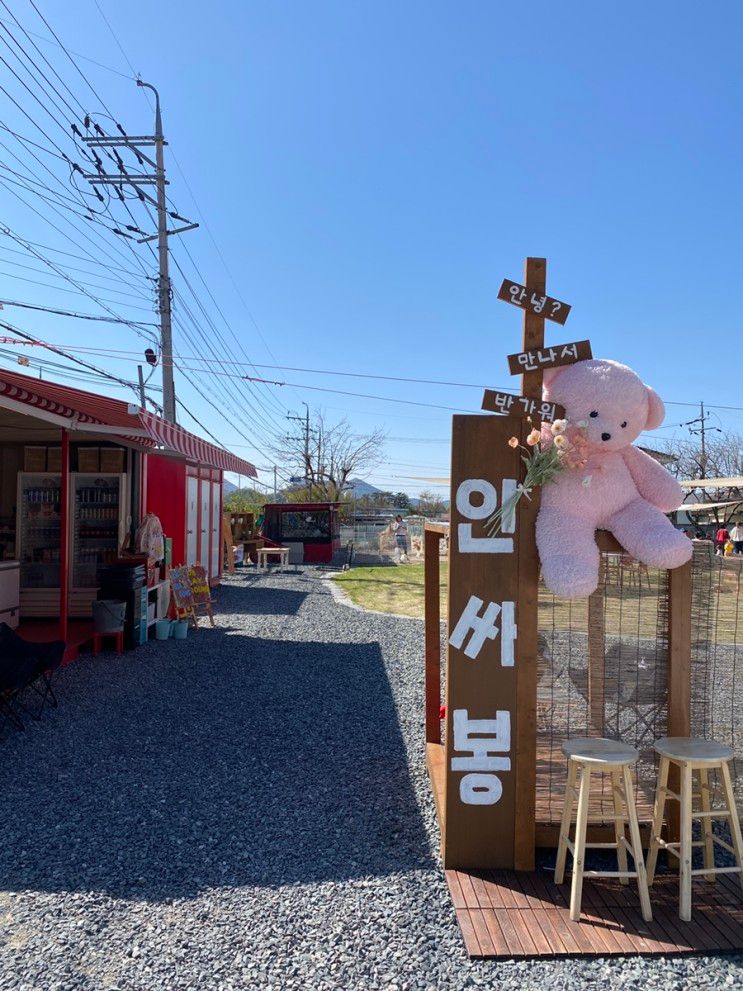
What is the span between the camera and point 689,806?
2.69m

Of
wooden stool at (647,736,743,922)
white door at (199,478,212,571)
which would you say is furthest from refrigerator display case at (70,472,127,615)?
wooden stool at (647,736,743,922)

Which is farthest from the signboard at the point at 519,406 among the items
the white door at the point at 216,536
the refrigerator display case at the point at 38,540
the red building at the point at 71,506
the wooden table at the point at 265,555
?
the wooden table at the point at 265,555

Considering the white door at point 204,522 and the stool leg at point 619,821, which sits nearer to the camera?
the stool leg at point 619,821

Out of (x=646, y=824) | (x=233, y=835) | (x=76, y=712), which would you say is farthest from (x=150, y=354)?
(x=646, y=824)

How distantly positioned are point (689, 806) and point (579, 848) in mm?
495

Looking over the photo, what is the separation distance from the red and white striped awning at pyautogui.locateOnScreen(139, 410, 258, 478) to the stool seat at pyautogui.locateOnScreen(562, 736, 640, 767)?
5299 mm

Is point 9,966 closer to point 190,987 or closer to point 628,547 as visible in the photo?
point 190,987

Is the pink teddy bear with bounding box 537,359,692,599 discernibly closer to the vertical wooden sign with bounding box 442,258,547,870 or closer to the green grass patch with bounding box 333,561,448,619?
the vertical wooden sign with bounding box 442,258,547,870

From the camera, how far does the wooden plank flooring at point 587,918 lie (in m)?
2.46

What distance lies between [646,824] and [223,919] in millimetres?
2003

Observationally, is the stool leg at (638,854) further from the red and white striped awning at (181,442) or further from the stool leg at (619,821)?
the red and white striped awning at (181,442)

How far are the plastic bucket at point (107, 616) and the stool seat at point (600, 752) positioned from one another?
19.7 ft

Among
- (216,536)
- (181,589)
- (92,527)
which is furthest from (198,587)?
(216,536)

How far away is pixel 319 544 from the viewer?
69.8ft
